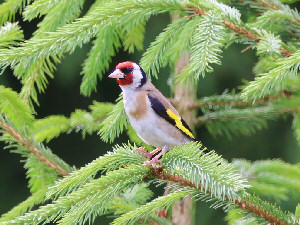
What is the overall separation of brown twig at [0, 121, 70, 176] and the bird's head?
0.72 m

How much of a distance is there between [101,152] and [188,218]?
128 inches

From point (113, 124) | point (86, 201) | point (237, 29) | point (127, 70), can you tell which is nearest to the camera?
point (86, 201)

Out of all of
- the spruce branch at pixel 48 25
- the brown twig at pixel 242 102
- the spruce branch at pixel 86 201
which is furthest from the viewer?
the brown twig at pixel 242 102

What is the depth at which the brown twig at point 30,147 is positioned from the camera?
2467 mm

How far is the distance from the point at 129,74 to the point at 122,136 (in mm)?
3081

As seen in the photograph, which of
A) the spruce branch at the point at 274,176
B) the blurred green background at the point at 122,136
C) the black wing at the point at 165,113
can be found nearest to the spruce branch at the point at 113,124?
the black wing at the point at 165,113

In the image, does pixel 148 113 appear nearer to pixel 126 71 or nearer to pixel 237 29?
pixel 126 71

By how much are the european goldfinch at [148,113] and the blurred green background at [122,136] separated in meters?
2.42

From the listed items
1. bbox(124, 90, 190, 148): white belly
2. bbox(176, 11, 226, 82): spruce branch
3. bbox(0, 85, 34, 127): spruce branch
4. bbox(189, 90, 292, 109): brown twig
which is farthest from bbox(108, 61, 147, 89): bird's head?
bbox(176, 11, 226, 82): spruce branch

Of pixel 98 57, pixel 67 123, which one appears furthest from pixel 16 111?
pixel 67 123

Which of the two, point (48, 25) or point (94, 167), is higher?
point (48, 25)

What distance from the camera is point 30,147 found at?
2533 mm

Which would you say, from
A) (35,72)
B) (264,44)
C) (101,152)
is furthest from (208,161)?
(101,152)

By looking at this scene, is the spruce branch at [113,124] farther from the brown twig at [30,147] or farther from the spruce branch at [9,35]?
the spruce branch at [9,35]
